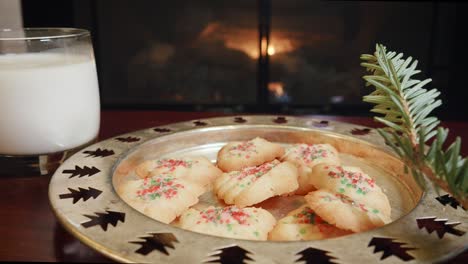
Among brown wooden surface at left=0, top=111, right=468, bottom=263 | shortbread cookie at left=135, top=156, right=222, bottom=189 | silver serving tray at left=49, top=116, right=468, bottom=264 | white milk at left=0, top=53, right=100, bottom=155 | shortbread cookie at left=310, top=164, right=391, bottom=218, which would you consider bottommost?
brown wooden surface at left=0, top=111, right=468, bottom=263

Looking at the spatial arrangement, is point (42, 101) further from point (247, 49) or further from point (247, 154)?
point (247, 49)

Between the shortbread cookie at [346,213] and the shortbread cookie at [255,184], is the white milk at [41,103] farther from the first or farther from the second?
the shortbread cookie at [346,213]

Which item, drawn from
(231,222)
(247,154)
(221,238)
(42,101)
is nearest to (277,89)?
(247,154)

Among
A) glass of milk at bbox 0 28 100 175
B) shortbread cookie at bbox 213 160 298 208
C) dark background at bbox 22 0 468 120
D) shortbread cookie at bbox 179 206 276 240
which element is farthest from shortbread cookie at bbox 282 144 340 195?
dark background at bbox 22 0 468 120

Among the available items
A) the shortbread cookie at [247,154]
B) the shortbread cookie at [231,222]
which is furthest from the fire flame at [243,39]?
A: the shortbread cookie at [231,222]

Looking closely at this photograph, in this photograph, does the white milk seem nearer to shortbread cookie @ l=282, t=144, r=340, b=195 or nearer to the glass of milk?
the glass of milk
